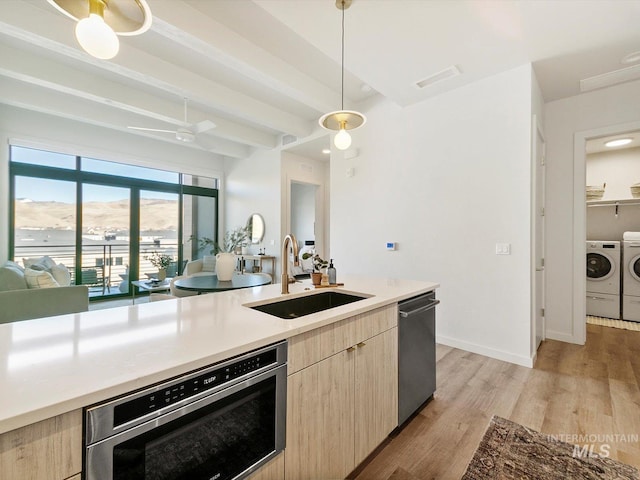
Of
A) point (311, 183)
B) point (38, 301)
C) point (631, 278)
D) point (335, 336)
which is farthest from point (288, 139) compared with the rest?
point (631, 278)

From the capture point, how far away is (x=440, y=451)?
5.48 ft

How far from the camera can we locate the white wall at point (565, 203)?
3223mm

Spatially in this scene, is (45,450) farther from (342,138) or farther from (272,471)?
(342,138)

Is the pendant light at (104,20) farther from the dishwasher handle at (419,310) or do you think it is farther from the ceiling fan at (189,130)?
the ceiling fan at (189,130)

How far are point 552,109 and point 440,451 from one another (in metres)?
3.92

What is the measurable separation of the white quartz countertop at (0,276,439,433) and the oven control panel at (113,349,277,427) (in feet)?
0.13

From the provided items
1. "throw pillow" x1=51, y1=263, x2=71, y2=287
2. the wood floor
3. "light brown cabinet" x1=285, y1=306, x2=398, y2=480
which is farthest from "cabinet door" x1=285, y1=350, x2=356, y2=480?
"throw pillow" x1=51, y1=263, x2=71, y2=287

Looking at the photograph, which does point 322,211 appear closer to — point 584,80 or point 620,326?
point 584,80

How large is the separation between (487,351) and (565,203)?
6.43ft

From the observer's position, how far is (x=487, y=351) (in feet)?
9.83

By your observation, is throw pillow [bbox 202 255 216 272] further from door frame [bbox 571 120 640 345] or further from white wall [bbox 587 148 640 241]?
white wall [bbox 587 148 640 241]

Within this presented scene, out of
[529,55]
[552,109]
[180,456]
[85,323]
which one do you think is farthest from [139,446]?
[552,109]

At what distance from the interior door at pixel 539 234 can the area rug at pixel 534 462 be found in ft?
5.18

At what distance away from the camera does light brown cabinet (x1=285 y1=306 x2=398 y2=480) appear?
117 centimetres
